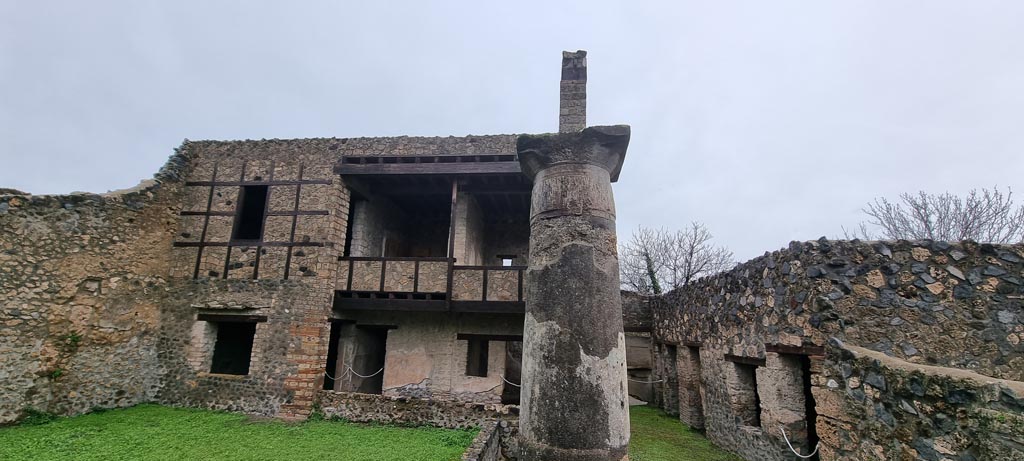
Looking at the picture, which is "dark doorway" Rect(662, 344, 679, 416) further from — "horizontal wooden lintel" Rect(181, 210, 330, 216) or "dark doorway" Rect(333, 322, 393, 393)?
"horizontal wooden lintel" Rect(181, 210, 330, 216)

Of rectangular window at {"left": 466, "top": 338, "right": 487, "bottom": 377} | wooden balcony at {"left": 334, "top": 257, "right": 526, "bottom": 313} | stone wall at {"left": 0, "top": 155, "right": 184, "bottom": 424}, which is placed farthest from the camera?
rectangular window at {"left": 466, "top": 338, "right": 487, "bottom": 377}

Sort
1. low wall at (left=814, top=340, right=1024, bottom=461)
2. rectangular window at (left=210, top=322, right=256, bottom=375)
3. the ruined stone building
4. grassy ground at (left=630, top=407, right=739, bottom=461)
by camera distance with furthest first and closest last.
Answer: rectangular window at (left=210, top=322, right=256, bottom=375) → grassy ground at (left=630, top=407, right=739, bottom=461) → the ruined stone building → low wall at (left=814, top=340, right=1024, bottom=461)

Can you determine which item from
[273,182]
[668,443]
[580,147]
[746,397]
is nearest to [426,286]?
[273,182]

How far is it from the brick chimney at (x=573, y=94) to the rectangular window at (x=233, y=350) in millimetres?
11828

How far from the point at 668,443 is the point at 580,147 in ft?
22.5

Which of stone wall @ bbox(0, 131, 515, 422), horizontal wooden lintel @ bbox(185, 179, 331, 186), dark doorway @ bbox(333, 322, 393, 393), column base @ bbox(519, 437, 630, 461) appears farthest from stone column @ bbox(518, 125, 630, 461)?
horizontal wooden lintel @ bbox(185, 179, 331, 186)

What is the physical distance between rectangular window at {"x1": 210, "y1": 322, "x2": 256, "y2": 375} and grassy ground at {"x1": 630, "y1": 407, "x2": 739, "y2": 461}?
418 inches

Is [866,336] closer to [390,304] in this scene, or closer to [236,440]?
[390,304]

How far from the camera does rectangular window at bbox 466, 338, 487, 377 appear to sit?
10.1 meters

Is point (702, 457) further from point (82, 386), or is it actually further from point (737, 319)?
point (82, 386)

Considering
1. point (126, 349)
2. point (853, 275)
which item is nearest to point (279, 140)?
point (126, 349)

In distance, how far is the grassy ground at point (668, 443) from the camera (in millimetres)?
7148

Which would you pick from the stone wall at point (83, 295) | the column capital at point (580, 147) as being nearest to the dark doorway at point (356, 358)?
the stone wall at point (83, 295)

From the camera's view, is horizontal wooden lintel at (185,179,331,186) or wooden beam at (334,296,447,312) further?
horizontal wooden lintel at (185,179,331,186)
